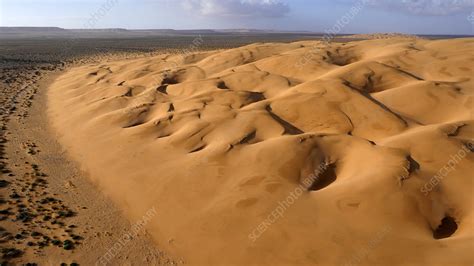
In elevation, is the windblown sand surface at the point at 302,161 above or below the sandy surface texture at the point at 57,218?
above

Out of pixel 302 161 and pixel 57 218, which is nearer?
pixel 57 218

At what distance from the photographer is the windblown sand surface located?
552 cm

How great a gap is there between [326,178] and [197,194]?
2292 millimetres

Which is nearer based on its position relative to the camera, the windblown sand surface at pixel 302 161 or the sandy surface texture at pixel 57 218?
the windblown sand surface at pixel 302 161

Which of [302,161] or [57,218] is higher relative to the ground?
[302,161]

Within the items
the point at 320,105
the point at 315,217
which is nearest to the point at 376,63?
the point at 320,105

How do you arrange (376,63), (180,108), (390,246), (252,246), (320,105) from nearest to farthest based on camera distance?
(390,246), (252,246), (320,105), (180,108), (376,63)

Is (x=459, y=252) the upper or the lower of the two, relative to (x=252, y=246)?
upper

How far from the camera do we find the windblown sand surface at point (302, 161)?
5.52 meters

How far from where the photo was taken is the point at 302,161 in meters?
7.23

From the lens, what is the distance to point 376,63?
12.4 metres

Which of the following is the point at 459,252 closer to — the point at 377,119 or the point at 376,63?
the point at 377,119

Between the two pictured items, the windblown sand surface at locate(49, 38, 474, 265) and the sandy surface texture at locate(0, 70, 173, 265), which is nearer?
the windblown sand surface at locate(49, 38, 474, 265)

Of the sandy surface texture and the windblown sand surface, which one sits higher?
the windblown sand surface
